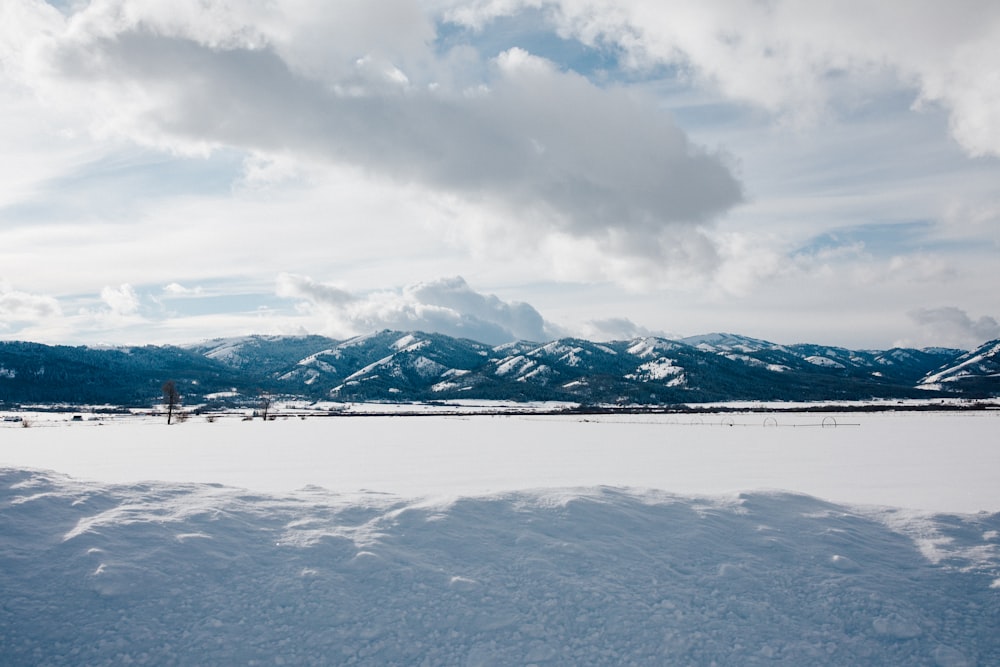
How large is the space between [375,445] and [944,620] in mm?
33998

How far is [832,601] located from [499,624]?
591cm

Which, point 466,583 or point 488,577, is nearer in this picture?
point 466,583

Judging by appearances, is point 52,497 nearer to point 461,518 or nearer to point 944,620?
point 461,518

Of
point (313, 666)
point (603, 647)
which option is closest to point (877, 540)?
point (603, 647)

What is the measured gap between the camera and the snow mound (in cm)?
866

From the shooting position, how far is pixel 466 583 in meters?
10.2

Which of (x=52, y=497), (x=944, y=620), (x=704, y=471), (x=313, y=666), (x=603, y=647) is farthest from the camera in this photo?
(x=704, y=471)

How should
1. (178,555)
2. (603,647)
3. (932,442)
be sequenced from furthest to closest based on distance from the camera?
(932,442), (178,555), (603,647)

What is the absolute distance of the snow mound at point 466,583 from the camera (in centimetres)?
866

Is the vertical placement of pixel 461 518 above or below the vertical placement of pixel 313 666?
above

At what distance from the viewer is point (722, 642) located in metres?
9.05

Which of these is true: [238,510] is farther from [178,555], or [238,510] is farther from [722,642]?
[722,642]

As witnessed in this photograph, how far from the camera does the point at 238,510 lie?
12742 mm

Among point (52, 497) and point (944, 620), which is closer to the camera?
point (944, 620)
